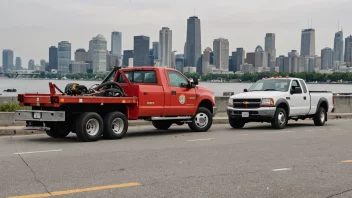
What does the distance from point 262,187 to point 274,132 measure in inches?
361

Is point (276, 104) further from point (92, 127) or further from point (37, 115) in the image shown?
point (37, 115)

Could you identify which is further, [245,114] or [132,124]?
[132,124]

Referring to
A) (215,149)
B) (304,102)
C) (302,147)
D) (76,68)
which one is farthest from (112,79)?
(76,68)

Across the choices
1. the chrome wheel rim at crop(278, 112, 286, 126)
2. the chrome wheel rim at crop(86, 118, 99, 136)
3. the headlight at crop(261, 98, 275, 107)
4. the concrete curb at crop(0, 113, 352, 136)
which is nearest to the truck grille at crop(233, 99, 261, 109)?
the headlight at crop(261, 98, 275, 107)

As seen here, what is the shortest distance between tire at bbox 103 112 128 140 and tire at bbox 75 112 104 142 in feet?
0.78

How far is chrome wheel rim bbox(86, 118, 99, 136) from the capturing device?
13091 millimetres

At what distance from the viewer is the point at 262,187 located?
739cm

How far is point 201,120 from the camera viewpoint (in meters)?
16.4

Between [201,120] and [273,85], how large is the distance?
12.8ft

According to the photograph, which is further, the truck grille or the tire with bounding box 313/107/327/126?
the tire with bounding box 313/107/327/126

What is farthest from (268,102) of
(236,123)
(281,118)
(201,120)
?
(201,120)

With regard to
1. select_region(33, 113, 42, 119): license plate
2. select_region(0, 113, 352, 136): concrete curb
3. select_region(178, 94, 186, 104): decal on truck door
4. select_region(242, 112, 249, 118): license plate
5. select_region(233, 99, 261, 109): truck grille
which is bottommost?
select_region(0, 113, 352, 136): concrete curb

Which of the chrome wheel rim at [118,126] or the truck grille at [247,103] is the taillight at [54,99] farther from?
the truck grille at [247,103]

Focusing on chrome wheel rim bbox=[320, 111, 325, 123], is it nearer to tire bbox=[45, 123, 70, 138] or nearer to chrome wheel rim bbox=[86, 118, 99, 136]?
chrome wheel rim bbox=[86, 118, 99, 136]
